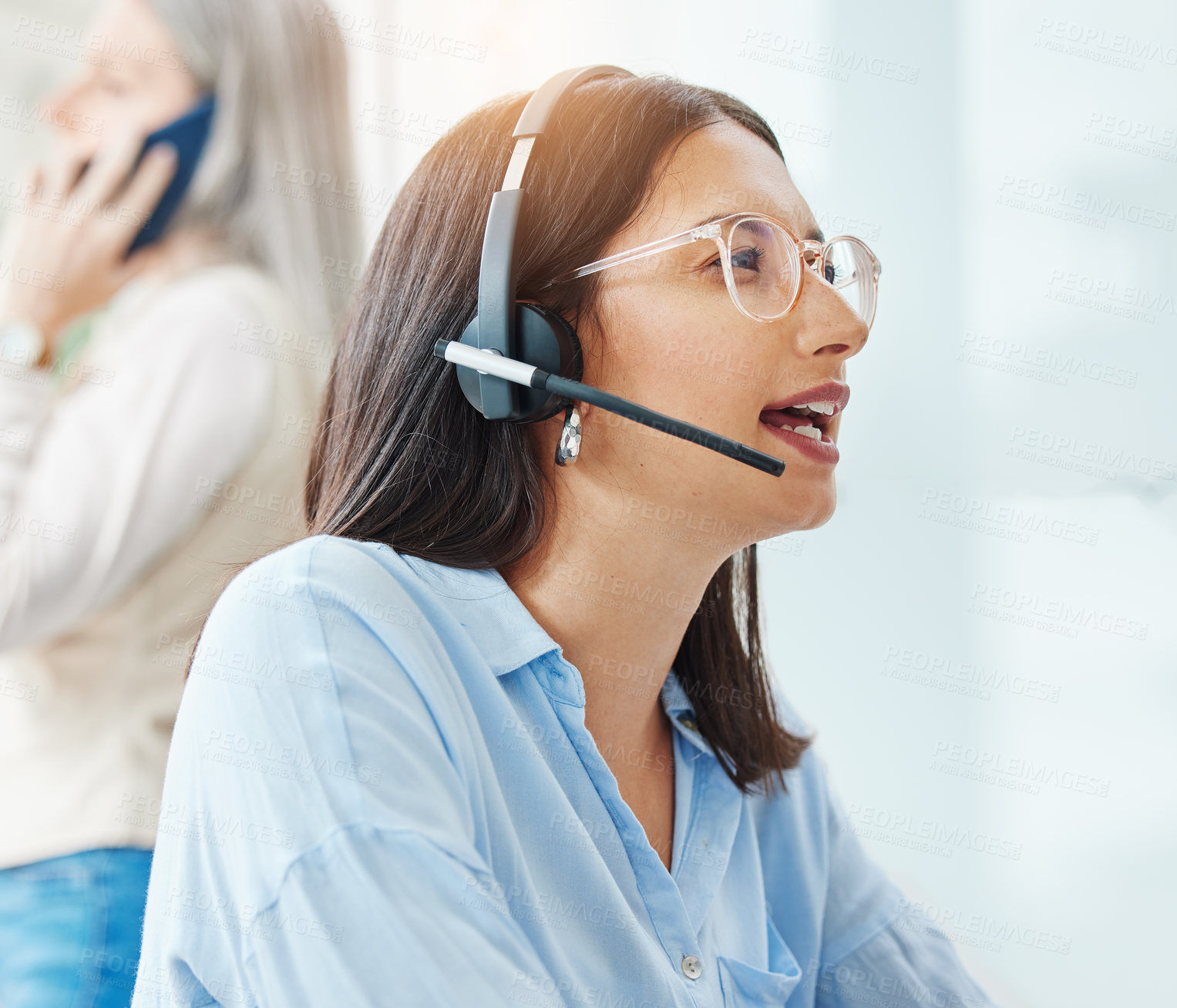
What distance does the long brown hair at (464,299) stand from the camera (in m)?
0.80

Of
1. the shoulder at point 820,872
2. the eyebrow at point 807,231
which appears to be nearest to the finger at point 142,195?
the eyebrow at point 807,231

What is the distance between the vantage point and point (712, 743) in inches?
37.3

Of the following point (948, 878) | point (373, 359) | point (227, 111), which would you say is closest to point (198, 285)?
point (227, 111)

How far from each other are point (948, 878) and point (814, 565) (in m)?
0.44

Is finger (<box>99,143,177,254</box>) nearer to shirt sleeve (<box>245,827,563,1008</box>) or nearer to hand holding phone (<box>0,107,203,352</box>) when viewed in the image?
hand holding phone (<box>0,107,203,352</box>)

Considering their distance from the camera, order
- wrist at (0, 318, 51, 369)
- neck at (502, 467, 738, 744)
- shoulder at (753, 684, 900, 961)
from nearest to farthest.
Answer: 1. neck at (502, 467, 738, 744)
2. shoulder at (753, 684, 900, 961)
3. wrist at (0, 318, 51, 369)

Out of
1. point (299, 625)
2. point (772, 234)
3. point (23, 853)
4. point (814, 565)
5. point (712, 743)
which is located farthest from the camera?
point (814, 565)

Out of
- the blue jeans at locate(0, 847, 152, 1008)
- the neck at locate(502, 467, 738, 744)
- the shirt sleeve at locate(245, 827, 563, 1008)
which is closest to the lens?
the shirt sleeve at locate(245, 827, 563, 1008)

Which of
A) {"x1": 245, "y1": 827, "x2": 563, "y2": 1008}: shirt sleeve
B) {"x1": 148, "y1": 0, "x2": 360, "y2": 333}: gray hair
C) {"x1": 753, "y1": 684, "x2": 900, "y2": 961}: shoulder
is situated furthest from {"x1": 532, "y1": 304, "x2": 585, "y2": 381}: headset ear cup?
{"x1": 148, "y1": 0, "x2": 360, "y2": 333}: gray hair

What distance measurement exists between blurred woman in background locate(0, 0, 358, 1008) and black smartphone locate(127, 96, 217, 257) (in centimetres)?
1

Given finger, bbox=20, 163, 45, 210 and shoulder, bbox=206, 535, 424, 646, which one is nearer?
shoulder, bbox=206, 535, 424, 646

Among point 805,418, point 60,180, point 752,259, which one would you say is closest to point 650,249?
point 752,259

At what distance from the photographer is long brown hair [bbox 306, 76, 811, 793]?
0.80 m

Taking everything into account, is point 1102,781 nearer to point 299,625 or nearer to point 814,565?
point 814,565
